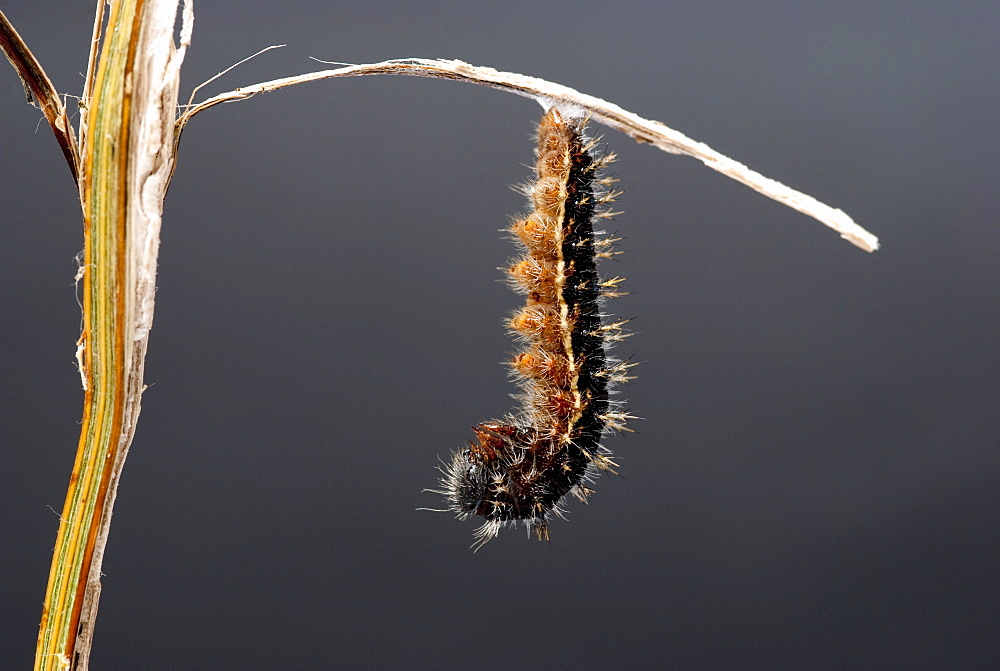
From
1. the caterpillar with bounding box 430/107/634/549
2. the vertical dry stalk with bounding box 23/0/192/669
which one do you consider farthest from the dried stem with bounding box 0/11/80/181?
the caterpillar with bounding box 430/107/634/549

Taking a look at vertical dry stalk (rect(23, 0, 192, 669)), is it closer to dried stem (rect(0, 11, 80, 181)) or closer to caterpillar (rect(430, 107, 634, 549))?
dried stem (rect(0, 11, 80, 181))

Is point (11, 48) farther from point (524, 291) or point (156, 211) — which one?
point (524, 291)

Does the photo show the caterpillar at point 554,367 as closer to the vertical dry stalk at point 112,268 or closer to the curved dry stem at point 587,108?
the curved dry stem at point 587,108

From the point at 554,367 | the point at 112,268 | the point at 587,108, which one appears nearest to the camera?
the point at 112,268

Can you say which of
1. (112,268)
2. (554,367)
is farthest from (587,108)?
(112,268)

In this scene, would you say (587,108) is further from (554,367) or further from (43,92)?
(43,92)
